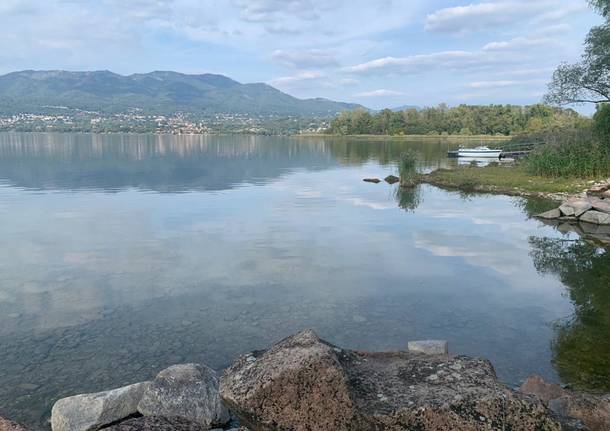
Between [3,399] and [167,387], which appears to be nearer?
[167,387]

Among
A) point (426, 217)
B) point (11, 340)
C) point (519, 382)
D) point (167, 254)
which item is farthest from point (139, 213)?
point (519, 382)

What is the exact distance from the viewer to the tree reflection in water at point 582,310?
10.7m

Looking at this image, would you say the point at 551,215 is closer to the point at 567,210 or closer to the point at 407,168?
the point at 567,210

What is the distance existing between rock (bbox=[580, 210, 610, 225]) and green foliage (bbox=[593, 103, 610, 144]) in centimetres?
1829

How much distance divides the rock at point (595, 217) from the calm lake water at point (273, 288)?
294 centimetres

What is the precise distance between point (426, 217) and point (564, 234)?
7718 millimetres

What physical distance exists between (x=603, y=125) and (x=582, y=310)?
118 feet

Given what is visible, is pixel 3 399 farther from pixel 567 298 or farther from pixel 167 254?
pixel 567 298

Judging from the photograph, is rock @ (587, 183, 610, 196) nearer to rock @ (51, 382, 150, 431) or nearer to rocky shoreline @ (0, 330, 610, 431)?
rocky shoreline @ (0, 330, 610, 431)

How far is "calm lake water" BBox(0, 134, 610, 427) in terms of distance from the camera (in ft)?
37.9

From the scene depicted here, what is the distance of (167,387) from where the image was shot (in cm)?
873

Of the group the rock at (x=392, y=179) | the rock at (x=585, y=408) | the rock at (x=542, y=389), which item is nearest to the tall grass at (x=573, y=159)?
the rock at (x=392, y=179)

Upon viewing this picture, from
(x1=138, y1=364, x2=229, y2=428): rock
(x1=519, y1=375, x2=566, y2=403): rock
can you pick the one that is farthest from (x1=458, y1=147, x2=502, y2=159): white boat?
(x1=138, y1=364, x2=229, y2=428): rock

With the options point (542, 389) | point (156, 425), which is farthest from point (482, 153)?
point (156, 425)
